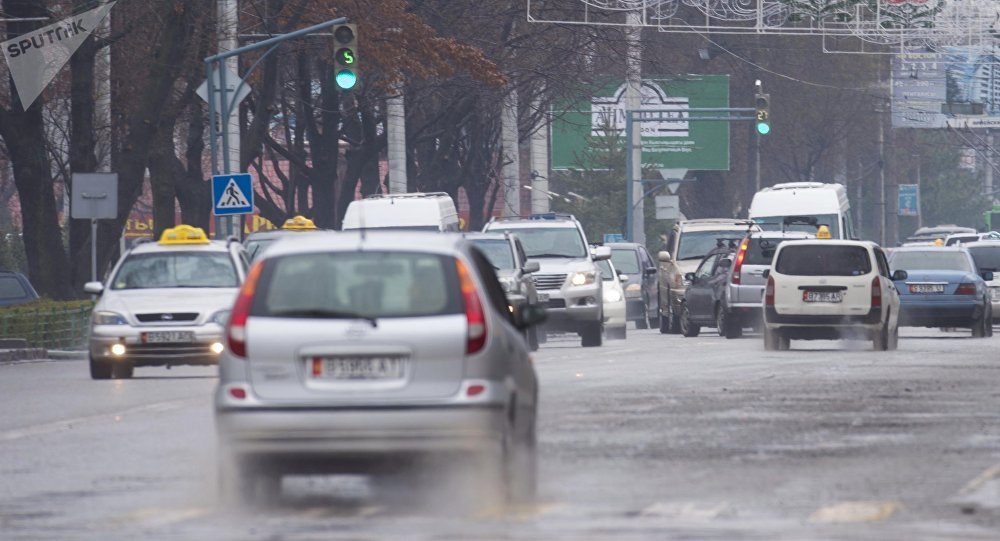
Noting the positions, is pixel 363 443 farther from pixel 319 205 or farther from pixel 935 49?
pixel 935 49

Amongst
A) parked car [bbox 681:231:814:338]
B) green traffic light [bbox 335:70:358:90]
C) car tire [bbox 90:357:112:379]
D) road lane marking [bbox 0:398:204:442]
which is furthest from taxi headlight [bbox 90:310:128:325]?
parked car [bbox 681:231:814:338]

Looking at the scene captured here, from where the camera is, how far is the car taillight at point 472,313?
40.2 ft

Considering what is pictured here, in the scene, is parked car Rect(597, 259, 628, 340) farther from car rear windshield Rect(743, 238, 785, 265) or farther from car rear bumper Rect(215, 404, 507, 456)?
car rear bumper Rect(215, 404, 507, 456)

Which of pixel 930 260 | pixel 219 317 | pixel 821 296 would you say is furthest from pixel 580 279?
pixel 219 317

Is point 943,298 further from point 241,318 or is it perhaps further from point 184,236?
point 241,318

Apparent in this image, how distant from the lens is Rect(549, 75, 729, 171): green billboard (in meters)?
81.2

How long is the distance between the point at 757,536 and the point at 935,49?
60.7 m

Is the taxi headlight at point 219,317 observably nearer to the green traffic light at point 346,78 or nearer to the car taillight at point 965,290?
the green traffic light at point 346,78

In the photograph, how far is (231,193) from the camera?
134ft

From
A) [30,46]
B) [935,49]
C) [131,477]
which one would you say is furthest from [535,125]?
[131,477]

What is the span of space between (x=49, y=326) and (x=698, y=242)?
1361 centimetres

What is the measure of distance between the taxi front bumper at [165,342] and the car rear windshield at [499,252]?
7523 mm

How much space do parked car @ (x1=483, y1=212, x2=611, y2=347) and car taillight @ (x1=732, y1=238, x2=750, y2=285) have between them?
2405 millimetres

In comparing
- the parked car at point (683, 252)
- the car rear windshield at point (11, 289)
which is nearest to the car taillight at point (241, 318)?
the car rear windshield at point (11, 289)
